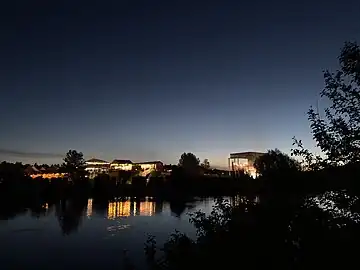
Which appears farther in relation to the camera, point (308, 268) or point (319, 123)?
point (308, 268)

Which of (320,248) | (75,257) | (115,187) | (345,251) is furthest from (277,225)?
(115,187)

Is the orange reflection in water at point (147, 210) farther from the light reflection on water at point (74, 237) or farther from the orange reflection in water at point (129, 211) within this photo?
the light reflection on water at point (74, 237)

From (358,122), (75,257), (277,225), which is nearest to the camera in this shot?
(358,122)

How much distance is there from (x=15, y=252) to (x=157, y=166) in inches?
6181

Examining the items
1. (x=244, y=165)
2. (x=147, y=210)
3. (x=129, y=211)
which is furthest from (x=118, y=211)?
(x=244, y=165)

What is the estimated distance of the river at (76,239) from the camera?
2602 cm

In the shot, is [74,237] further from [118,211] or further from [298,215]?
[298,215]

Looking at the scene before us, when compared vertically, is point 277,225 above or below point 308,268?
above

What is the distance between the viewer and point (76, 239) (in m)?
35.3

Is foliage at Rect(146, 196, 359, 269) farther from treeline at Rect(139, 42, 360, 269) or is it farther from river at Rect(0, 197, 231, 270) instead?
river at Rect(0, 197, 231, 270)

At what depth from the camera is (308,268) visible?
25.8ft

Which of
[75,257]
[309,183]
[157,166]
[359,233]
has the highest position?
[157,166]

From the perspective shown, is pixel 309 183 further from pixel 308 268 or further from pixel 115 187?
pixel 115 187

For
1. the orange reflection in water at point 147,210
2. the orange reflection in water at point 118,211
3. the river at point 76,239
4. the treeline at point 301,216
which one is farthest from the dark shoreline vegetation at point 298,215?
the orange reflection in water at point 147,210
